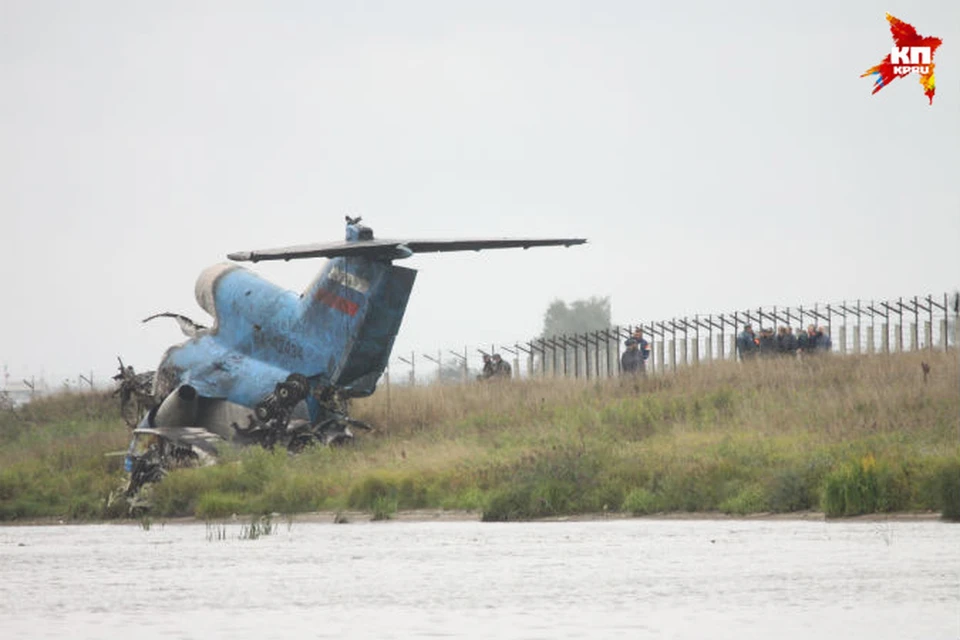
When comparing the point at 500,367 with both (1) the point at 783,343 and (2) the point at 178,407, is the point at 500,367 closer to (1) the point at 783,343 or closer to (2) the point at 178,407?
(1) the point at 783,343

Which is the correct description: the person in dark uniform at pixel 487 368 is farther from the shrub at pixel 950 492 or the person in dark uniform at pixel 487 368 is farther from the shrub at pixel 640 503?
the shrub at pixel 950 492

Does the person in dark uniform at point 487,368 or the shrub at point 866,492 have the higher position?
the person in dark uniform at point 487,368

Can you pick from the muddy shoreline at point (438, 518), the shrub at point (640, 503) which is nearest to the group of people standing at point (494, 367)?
the muddy shoreline at point (438, 518)

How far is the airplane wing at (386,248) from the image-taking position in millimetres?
43906

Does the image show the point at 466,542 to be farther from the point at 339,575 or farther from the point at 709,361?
the point at 709,361

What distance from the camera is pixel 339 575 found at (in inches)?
926

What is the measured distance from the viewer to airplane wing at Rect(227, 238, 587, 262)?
43.9m

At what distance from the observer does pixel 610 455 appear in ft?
124

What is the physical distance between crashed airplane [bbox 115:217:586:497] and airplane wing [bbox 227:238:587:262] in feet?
0.12

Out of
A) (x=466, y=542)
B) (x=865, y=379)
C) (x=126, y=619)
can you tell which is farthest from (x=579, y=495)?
(x=126, y=619)

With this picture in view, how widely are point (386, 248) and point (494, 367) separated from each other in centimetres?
1868

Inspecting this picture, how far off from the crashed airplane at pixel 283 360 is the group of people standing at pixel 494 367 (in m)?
13.7

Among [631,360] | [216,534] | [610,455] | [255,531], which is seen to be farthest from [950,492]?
[631,360]

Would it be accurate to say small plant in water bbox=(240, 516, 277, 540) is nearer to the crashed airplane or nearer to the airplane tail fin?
the crashed airplane
